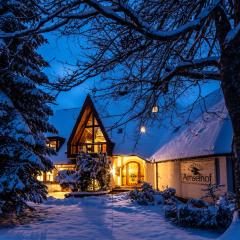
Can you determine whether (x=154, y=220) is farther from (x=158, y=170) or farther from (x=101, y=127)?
(x=101, y=127)

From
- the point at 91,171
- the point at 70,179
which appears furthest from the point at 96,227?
the point at 70,179

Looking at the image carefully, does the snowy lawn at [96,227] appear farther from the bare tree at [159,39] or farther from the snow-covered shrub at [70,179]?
the snow-covered shrub at [70,179]

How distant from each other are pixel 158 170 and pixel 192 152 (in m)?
8.68

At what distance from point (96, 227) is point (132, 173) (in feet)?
69.4

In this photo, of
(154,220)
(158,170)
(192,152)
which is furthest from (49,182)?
(154,220)

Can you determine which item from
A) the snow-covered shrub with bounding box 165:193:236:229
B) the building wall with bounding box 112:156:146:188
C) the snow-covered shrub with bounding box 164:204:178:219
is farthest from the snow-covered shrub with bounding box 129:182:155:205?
the building wall with bounding box 112:156:146:188

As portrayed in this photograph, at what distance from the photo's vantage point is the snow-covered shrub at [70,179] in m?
25.1

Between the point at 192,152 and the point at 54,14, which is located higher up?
the point at 54,14

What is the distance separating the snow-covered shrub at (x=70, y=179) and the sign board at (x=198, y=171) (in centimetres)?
816

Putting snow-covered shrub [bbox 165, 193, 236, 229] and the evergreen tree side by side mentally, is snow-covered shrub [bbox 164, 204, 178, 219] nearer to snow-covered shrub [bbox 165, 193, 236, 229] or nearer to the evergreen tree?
snow-covered shrub [bbox 165, 193, 236, 229]

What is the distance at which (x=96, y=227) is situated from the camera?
37.8ft

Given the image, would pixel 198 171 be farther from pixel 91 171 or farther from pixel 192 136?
pixel 91 171

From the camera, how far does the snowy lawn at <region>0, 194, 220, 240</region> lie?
991cm

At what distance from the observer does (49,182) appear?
34.1 m
